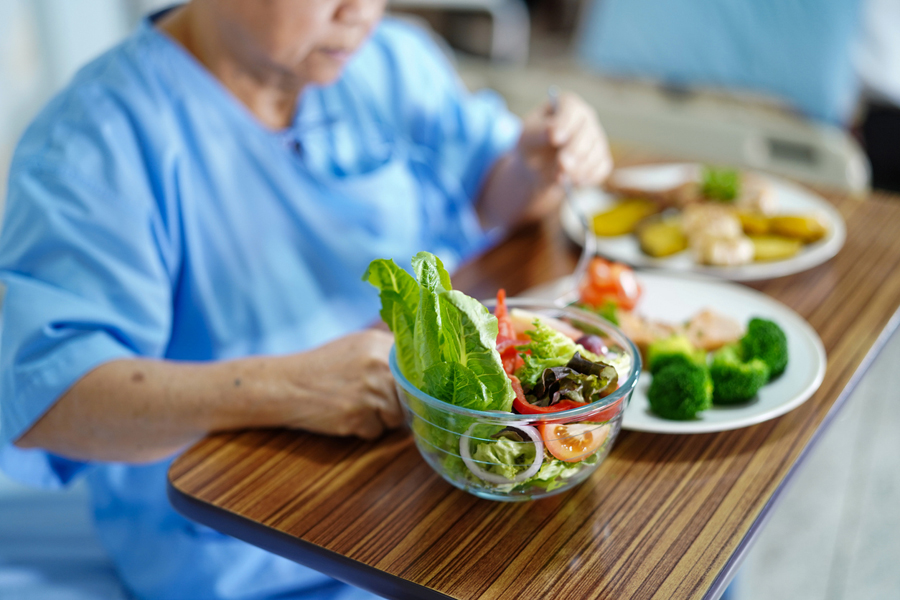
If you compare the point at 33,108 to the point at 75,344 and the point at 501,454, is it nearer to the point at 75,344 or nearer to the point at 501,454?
the point at 75,344

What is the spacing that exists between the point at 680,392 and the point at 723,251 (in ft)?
1.59

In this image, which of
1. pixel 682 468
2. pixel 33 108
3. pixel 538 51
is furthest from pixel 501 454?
pixel 538 51

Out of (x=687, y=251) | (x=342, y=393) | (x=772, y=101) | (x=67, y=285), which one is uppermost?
(x=67, y=285)

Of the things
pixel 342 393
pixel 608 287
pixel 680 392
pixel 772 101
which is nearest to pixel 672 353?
pixel 680 392

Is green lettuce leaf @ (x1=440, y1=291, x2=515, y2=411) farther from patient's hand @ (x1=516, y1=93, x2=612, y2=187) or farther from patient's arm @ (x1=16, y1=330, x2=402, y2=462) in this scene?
patient's hand @ (x1=516, y1=93, x2=612, y2=187)

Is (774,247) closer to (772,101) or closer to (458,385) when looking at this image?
(458,385)

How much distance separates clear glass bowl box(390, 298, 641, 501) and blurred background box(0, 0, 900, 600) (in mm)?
1156

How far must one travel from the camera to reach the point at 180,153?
3.69ft

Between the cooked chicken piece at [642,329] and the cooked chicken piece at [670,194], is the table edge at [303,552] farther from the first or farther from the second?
the cooked chicken piece at [670,194]

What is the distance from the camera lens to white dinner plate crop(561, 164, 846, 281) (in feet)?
4.17

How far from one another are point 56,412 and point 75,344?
0.27 ft

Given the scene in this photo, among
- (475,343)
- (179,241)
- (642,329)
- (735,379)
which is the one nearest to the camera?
(475,343)

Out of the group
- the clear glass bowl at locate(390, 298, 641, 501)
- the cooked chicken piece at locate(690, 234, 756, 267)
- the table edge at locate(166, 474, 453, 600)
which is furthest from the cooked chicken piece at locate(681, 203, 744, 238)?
the table edge at locate(166, 474, 453, 600)

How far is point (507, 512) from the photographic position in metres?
0.79
